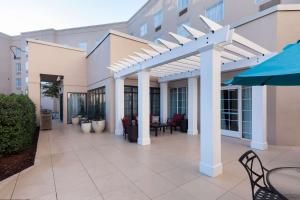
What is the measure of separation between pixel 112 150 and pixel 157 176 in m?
2.68

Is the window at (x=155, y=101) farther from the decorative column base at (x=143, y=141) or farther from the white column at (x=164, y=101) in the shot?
the decorative column base at (x=143, y=141)

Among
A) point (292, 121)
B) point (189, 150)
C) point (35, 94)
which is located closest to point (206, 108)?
point (189, 150)

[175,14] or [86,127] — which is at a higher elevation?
[175,14]

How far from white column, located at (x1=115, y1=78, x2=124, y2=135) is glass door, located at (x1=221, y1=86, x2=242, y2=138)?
5112mm

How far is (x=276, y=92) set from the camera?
659 centimetres

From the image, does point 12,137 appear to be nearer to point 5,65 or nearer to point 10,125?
point 10,125

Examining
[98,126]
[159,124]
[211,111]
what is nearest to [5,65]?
[98,126]

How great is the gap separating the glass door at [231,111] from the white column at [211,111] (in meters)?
4.48

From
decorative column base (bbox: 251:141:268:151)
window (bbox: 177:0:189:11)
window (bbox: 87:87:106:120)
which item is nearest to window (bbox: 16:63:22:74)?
window (bbox: 87:87:106:120)

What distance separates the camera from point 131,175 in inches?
161

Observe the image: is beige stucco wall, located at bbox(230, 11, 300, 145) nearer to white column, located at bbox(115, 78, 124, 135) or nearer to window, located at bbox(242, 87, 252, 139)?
window, located at bbox(242, 87, 252, 139)

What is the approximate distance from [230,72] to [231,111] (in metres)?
1.86

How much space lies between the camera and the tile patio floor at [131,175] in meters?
3.27

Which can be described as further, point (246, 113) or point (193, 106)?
point (193, 106)
